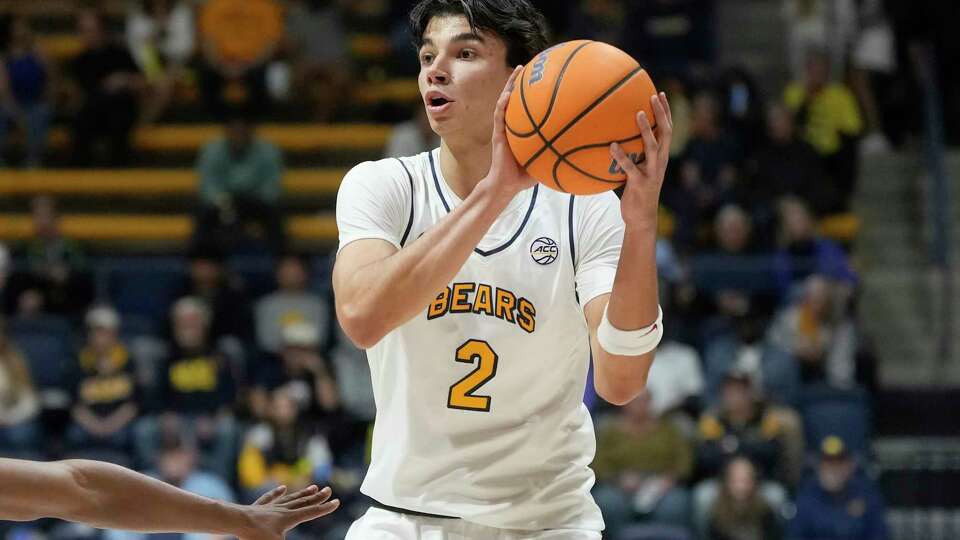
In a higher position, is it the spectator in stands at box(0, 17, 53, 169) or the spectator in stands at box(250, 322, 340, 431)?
the spectator in stands at box(0, 17, 53, 169)

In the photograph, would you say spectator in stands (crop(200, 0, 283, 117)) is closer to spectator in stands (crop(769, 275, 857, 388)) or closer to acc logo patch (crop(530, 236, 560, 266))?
spectator in stands (crop(769, 275, 857, 388))

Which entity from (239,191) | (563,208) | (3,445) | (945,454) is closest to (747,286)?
(945,454)

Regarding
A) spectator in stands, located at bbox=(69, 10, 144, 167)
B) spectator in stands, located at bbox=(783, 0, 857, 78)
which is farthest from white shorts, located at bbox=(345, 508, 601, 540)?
spectator in stands, located at bbox=(783, 0, 857, 78)

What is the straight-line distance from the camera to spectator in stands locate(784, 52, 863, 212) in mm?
13758

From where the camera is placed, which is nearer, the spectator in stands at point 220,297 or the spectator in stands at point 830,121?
the spectator in stands at point 220,297

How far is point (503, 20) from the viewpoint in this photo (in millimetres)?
4355

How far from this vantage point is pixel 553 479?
4.38 metres

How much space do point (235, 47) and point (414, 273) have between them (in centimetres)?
Result: 1194

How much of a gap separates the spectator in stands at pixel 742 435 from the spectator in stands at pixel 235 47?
664cm

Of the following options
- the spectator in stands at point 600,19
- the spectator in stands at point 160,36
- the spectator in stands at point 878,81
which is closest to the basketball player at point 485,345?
the spectator in stands at point 600,19

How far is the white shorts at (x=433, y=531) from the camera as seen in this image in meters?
4.30

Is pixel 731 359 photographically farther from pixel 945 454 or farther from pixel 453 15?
pixel 453 15

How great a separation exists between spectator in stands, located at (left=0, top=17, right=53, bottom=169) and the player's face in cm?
1185

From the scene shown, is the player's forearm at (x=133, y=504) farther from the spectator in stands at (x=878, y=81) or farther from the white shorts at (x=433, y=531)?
the spectator in stands at (x=878, y=81)
